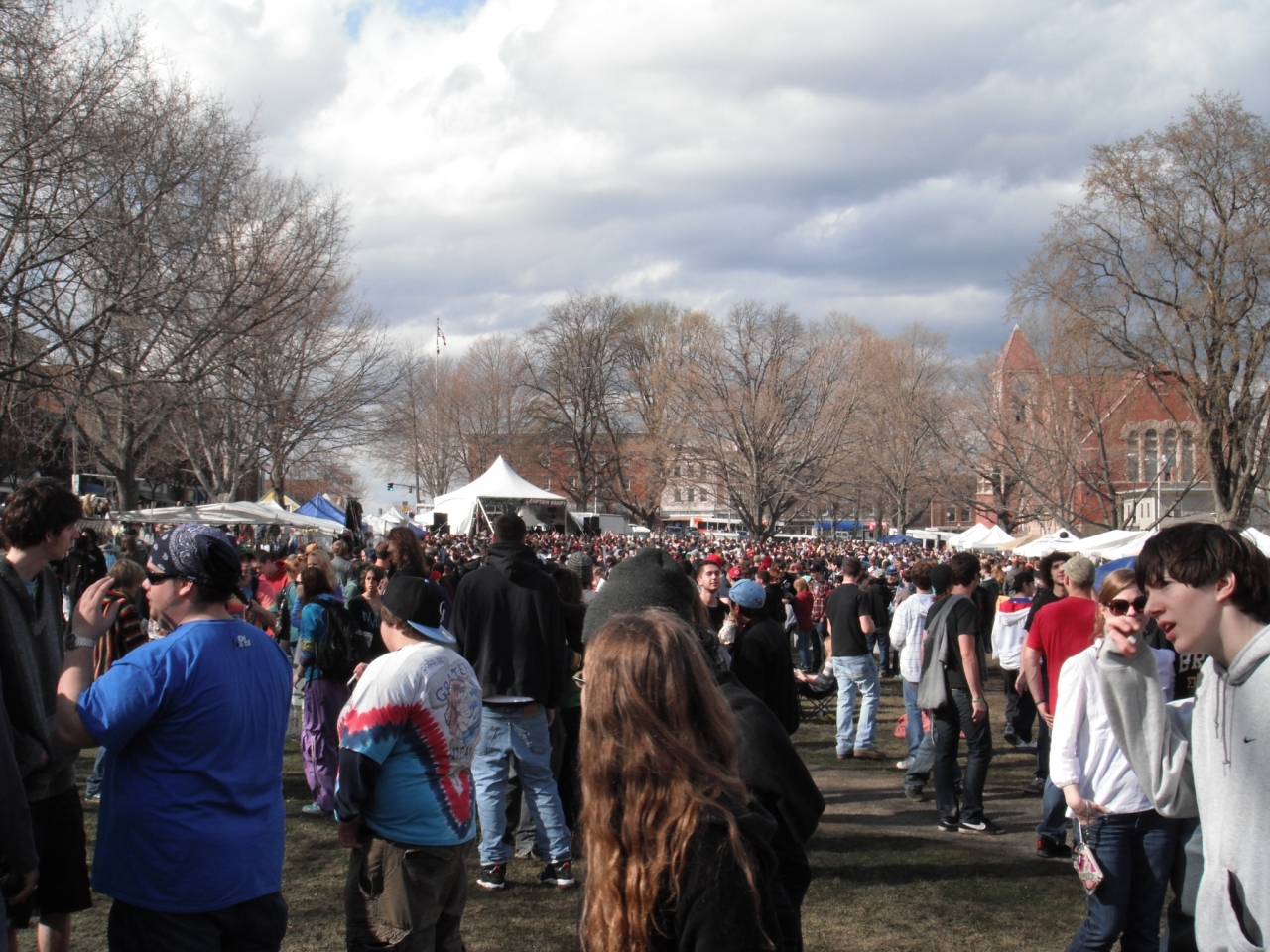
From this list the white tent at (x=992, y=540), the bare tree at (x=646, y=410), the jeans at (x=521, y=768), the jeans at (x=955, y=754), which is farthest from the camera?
the bare tree at (x=646, y=410)

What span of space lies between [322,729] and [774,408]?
119 ft

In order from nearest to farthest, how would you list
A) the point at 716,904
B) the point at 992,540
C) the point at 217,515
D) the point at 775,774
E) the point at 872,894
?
the point at 716,904 → the point at 775,774 → the point at 872,894 → the point at 217,515 → the point at 992,540

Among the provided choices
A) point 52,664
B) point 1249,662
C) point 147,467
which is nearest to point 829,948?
point 1249,662

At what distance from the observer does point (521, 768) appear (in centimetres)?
541

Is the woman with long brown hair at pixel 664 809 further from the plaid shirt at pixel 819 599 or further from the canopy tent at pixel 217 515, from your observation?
the canopy tent at pixel 217 515

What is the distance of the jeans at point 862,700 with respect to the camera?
29.9ft

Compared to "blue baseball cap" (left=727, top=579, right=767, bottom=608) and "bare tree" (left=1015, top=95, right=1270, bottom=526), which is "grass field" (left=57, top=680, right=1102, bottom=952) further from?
"bare tree" (left=1015, top=95, right=1270, bottom=526)

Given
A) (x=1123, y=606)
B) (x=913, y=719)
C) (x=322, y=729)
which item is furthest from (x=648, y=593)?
(x=913, y=719)

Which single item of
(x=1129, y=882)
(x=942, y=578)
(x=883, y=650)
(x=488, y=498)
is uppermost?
(x=488, y=498)

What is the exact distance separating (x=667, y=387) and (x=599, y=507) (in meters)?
21.9

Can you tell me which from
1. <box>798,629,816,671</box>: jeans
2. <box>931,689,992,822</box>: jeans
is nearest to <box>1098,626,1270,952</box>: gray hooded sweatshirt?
<box>931,689,992,822</box>: jeans

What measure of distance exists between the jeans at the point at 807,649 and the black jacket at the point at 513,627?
8.05 m

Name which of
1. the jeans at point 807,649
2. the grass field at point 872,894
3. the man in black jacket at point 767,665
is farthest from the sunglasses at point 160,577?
the jeans at point 807,649

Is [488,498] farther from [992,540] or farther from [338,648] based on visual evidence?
[338,648]
